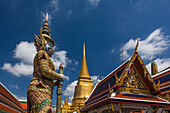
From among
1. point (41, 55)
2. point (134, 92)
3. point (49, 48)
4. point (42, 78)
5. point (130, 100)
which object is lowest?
point (130, 100)

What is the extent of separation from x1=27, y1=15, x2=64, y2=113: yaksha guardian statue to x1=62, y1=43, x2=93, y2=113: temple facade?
2023 centimetres

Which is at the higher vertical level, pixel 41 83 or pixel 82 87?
pixel 82 87

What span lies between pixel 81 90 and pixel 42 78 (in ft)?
74.0

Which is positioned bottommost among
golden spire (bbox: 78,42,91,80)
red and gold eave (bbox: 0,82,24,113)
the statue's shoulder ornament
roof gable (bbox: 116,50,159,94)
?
red and gold eave (bbox: 0,82,24,113)

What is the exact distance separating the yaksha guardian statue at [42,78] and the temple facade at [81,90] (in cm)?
2023

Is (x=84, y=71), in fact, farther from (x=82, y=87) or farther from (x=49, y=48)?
(x=49, y=48)

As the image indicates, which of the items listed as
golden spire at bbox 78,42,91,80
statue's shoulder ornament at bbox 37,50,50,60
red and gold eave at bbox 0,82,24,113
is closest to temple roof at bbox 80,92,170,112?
statue's shoulder ornament at bbox 37,50,50,60

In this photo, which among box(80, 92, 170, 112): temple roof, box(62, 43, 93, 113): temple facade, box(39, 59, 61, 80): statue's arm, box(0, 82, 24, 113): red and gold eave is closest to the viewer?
box(80, 92, 170, 112): temple roof

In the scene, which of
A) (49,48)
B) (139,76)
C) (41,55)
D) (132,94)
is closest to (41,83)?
(41,55)

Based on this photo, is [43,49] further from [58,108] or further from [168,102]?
[168,102]

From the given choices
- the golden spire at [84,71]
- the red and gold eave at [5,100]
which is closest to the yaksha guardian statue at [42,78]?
the red and gold eave at [5,100]

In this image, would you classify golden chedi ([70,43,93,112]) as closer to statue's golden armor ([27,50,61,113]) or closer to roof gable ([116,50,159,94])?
statue's golden armor ([27,50,61,113])

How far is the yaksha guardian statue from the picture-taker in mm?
7672

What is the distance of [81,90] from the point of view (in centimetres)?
3011
